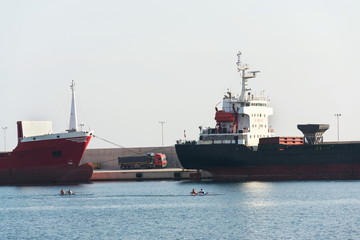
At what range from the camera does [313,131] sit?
10181 centimetres

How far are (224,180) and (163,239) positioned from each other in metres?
41.9

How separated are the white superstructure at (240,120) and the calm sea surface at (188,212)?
790 cm

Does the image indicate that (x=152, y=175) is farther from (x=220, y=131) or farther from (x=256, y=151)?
(x=256, y=151)

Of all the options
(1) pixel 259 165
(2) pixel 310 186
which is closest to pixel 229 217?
(2) pixel 310 186

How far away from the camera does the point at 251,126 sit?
103 metres

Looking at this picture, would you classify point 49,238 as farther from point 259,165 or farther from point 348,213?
point 259,165

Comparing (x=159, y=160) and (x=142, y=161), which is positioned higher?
(x=159, y=160)

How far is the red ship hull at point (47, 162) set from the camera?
99.6 meters

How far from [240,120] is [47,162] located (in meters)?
22.9

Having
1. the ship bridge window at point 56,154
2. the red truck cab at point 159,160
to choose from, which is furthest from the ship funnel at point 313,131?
the red truck cab at point 159,160

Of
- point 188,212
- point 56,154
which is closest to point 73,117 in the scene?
point 56,154

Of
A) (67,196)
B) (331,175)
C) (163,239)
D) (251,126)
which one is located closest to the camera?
(163,239)

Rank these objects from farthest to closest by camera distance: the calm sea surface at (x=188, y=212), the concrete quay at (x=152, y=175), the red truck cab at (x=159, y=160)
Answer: the red truck cab at (x=159, y=160) < the concrete quay at (x=152, y=175) < the calm sea surface at (x=188, y=212)

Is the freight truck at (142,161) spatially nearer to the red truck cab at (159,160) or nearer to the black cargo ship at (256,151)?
the red truck cab at (159,160)
